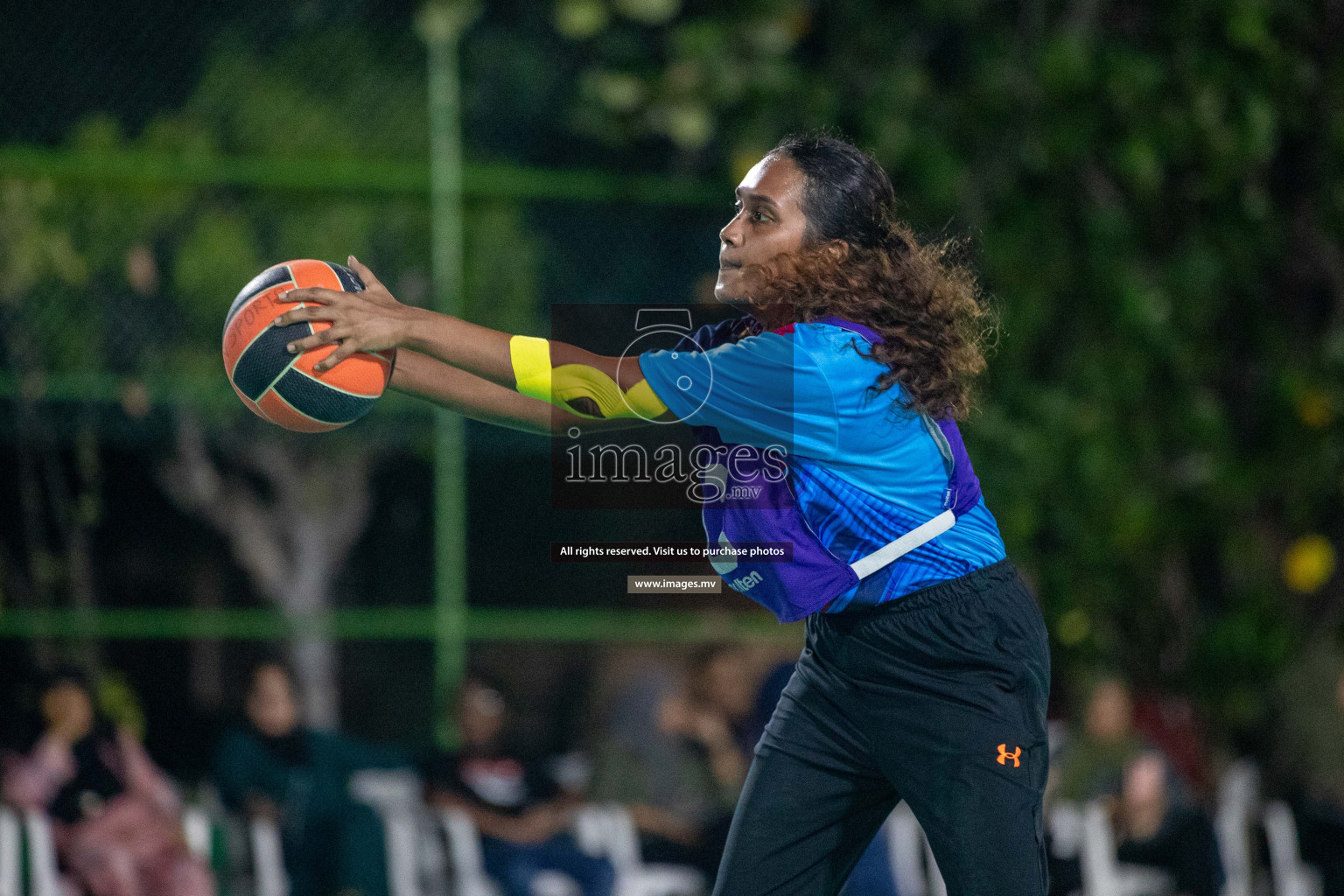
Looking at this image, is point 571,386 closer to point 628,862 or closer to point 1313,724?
point 628,862

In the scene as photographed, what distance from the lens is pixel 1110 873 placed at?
19.3 feet

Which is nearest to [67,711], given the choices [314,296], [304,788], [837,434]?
[304,788]

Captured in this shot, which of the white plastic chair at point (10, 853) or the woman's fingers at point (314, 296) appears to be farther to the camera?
the white plastic chair at point (10, 853)

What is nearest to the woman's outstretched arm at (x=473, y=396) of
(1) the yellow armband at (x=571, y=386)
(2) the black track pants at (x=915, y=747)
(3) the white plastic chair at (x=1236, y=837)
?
(1) the yellow armband at (x=571, y=386)

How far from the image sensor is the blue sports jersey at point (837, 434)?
2705mm

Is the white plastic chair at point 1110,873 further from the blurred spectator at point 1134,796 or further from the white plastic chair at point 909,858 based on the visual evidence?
the white plastic chair at point 909,858

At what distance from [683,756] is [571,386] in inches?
139

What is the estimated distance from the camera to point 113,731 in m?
5.84

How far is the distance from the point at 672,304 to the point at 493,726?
77.9 inches

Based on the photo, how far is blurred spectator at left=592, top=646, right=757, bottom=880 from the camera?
18.9 ft

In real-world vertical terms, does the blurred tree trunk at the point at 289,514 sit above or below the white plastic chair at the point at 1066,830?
above

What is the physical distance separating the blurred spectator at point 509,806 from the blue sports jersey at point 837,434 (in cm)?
315

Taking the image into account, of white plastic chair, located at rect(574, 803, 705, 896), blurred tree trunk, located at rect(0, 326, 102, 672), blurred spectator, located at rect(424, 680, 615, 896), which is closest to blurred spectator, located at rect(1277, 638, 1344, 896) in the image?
white plastic chair, located at rect(574, 803, 705, 896)

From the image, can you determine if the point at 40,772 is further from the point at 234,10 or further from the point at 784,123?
the point at 784,123
